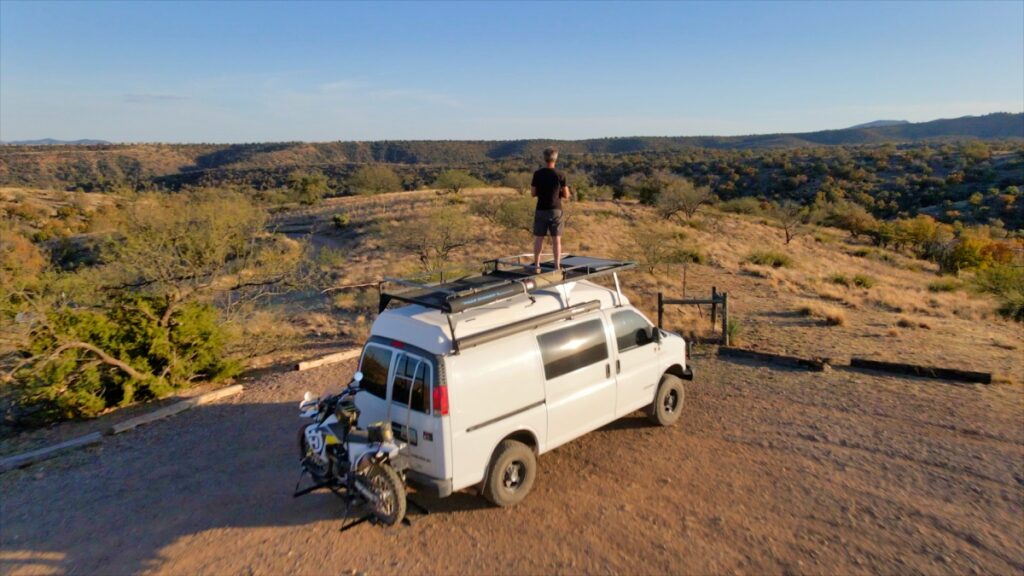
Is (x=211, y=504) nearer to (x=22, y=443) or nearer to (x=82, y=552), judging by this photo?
(x=82, y=552)

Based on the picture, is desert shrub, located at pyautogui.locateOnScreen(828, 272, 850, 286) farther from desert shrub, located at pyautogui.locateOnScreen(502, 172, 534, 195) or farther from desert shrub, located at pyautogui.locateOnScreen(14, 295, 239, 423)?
desert shrub, located at pyautogui.locateOnScreen(14, 295, 239, 423)

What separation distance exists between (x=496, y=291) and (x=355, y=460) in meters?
2.12

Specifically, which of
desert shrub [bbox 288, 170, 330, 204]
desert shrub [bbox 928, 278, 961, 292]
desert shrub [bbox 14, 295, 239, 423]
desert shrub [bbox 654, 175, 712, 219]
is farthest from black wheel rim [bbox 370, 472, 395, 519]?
desert shrub [bbox 288, 170, 330, 204]

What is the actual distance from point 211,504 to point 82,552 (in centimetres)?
114

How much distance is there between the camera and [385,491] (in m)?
5.35

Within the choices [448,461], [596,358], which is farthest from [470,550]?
[596,358]

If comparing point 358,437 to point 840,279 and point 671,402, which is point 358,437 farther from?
point 840,279

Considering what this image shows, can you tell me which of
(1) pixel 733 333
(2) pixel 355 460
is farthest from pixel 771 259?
(2) pixel 355 460

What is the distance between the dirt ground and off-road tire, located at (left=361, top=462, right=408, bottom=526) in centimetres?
35

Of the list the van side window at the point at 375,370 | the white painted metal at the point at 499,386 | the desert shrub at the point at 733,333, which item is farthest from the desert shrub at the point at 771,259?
the van side window at the point at 375,370

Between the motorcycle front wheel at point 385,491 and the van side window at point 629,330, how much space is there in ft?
10.2

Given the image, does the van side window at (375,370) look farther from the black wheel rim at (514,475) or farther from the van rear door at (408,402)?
the black wheel rim at (514,475)

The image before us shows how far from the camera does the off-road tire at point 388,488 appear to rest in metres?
5.28

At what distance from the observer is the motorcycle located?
5.30m
